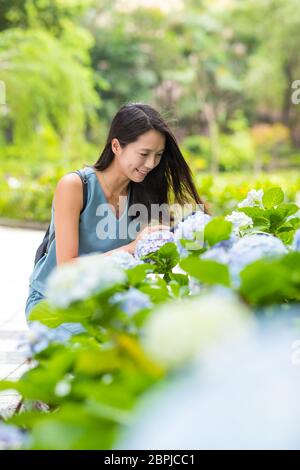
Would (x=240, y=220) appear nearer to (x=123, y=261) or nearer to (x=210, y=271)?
(x=123, y=261)

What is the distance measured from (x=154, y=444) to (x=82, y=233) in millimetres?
1352

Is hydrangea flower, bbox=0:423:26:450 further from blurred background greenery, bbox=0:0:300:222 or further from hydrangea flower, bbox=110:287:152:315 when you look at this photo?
blurred background greenery, bbox=0:0:300:222

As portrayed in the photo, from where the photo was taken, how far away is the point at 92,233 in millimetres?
1838

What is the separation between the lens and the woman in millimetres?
1737

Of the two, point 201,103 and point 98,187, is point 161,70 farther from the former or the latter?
point 98,187

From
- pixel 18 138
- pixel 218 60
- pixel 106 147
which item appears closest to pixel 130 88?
pixel 218 60

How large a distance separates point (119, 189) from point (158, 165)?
0.55 feet

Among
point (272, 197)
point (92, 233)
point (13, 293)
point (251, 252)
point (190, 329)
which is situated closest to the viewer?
point (190, 329)

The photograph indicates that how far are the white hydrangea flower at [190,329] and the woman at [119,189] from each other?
1.17 m

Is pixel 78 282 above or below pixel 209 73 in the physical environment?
below

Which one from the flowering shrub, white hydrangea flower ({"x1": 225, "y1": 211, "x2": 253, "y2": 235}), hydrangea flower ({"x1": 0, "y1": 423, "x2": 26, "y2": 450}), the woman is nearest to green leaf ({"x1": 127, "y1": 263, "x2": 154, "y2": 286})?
the flowering shrub

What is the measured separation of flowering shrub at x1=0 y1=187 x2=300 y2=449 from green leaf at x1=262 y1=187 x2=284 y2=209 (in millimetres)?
380

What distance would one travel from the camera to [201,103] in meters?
17.4

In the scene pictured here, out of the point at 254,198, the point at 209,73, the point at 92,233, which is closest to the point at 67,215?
the point at 92,233
